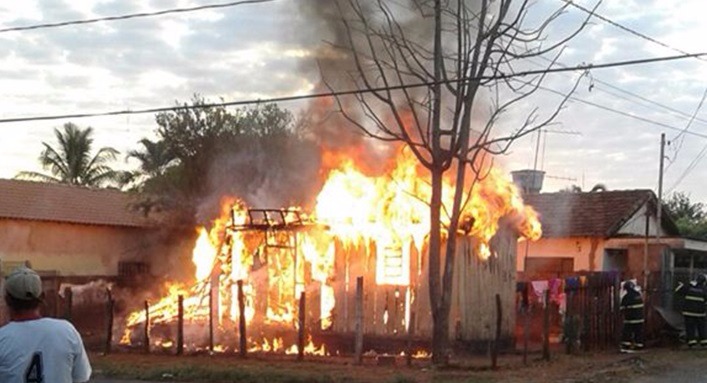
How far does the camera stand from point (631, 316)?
19.2 m

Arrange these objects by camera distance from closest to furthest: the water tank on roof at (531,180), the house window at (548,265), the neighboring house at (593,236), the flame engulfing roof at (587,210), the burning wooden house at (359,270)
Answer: the burning wooden house at (359,270)
the neighboring house at (593,236)
the flame engulfing roof at (587,210)
the house window at (548,265)
the water tank on roof at (531,180)

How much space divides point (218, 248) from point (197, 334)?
266 centimetres

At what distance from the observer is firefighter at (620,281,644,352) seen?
62.8 ft

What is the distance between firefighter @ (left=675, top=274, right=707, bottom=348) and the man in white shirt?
58.1 ft

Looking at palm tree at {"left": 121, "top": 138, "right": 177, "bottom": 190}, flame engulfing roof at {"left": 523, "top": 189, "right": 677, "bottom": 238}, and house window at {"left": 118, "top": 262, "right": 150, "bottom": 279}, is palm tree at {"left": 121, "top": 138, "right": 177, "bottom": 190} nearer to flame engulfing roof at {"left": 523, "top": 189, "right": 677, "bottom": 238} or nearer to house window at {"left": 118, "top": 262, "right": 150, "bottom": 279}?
house window at {"left": 118, "top": 262, "right": 150, "bottom": 279}

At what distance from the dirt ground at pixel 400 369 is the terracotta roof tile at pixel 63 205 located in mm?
12260

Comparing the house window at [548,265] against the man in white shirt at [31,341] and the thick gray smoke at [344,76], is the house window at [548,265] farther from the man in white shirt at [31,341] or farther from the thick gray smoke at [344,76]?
the man in white shirt at [31,341]

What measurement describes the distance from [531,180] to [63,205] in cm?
1574

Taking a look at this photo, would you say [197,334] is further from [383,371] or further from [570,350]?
[570,350]

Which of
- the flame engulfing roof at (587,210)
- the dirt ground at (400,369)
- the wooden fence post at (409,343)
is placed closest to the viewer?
the dirt ground at (400,369)

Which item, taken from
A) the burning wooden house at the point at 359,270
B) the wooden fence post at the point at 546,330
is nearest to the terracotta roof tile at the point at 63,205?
the burning wooden house at the point at 359,270

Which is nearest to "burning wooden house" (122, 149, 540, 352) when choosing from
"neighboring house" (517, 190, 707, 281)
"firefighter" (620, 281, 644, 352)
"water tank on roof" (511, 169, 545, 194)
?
"firefighter" (620, 281, 644, 352)

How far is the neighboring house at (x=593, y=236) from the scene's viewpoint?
90.7 ft

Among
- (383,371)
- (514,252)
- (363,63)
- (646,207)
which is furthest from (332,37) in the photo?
(646,207)
